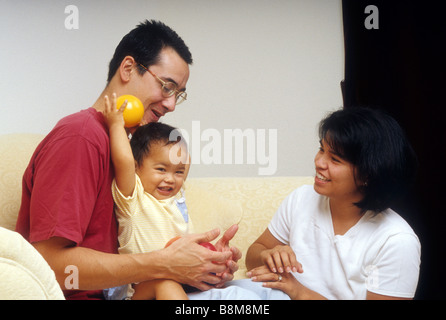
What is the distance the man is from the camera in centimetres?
100

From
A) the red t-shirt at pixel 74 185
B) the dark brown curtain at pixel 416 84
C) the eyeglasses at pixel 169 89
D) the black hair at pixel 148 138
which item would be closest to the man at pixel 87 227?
the red t-shirt at pixel 74 185

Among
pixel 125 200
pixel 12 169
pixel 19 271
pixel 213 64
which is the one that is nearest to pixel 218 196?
pixel 213 64

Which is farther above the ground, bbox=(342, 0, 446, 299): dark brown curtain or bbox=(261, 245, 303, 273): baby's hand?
bbox=(342, 0, 446, 299): dark brown curtain

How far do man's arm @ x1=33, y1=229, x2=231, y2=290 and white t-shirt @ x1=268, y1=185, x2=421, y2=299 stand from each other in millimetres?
281

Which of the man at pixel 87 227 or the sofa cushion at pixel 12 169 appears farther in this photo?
the sofa cushion at pixel 12 169

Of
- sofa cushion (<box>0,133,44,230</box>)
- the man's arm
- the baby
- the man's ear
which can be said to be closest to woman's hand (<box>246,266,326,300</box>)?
the man's arm

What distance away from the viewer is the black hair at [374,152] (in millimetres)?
1141

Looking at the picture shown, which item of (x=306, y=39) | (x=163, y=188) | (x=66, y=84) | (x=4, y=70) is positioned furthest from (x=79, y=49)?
(x=306, y=39)

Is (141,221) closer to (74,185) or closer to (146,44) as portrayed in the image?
(74,185)

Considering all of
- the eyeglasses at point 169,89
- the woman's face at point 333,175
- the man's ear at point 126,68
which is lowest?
the woman's face at point 333,175

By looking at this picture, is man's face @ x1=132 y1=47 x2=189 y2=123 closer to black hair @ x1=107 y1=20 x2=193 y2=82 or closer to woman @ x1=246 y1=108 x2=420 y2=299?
black hair @ x1=107 y1=20 x2=193 y2=82

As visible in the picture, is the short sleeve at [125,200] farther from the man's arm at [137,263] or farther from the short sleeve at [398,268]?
the short sleeve at [398,268]

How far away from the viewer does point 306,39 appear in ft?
4.82

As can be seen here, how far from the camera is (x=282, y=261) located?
1.18 metres
